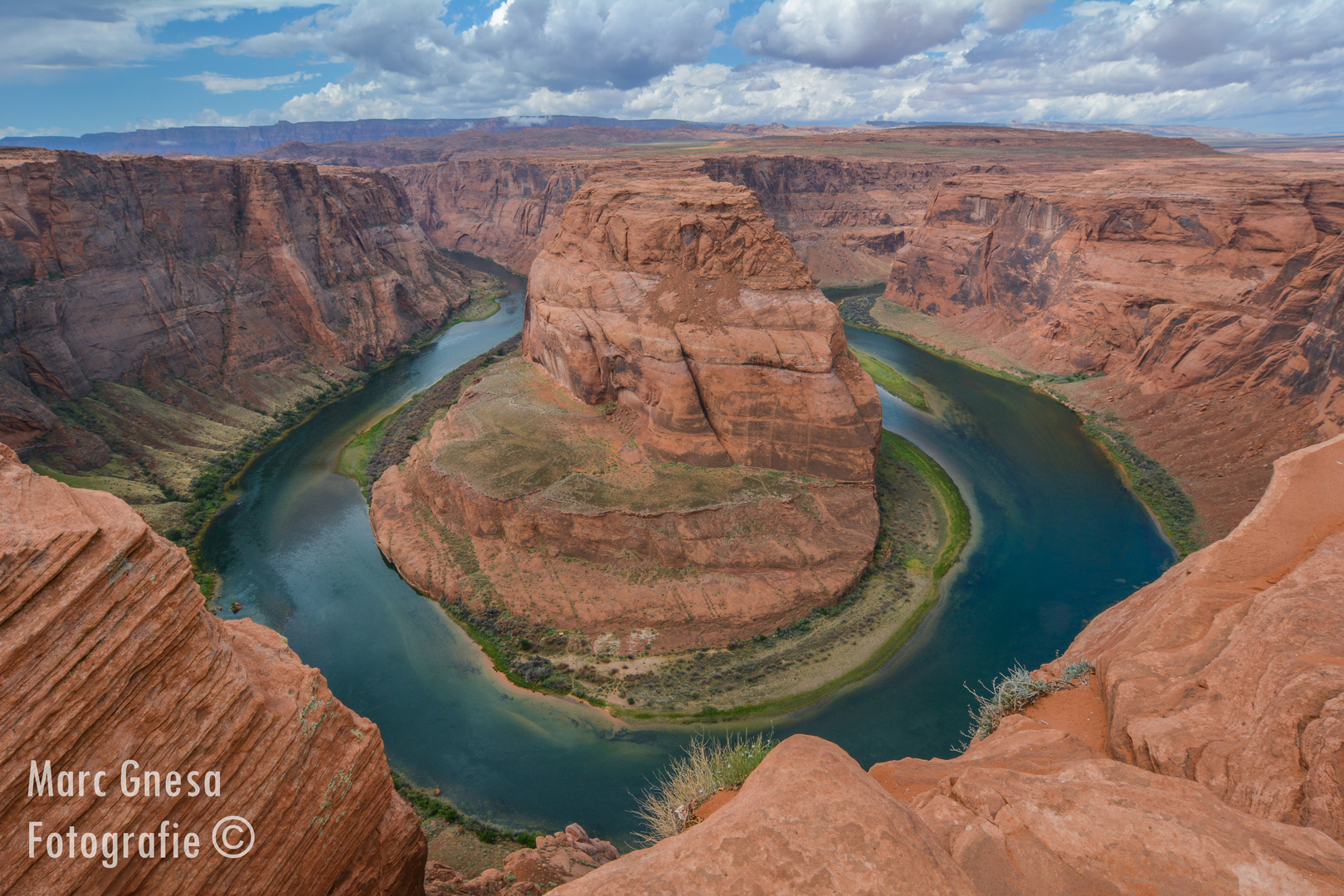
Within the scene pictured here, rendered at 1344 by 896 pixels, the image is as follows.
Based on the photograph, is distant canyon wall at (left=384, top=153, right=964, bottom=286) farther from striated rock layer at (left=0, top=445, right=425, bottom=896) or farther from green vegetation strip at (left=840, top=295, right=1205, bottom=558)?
striated rock layer at (left=0, top=445, right=425, bottom=896)

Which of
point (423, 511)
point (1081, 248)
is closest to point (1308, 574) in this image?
point (423, 511)

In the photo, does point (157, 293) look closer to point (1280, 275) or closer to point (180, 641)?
point (180, 641)

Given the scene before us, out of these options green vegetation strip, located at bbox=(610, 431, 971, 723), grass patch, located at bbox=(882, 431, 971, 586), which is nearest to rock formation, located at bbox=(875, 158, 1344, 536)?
grass patch, located at bbox=(882, 431, 971, 586)

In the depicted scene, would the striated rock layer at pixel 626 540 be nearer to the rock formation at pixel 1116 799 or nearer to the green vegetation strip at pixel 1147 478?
the rock formation at pixel 1116 799

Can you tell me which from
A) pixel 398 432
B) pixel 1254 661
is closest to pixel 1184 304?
pixel 1254 661

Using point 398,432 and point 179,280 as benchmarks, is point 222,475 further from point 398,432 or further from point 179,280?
point 179,280

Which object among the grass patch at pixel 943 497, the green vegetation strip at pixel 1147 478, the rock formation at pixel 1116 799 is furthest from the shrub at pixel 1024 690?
the green vegetation strip at pixel 1147 478
